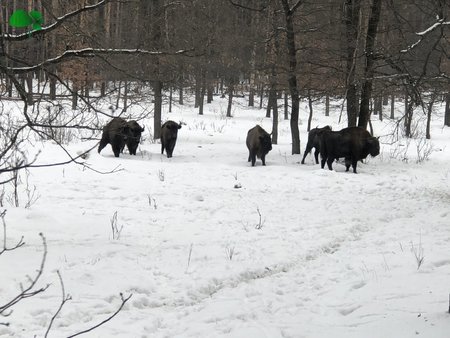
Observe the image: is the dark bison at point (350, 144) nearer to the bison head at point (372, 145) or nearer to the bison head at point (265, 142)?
the bison head at point (372, 145)

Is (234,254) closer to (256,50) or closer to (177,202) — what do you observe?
(177,202)

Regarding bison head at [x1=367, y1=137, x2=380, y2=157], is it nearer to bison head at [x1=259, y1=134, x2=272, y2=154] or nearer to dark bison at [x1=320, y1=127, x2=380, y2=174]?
dark bison at [x1=320, y1=127, x2=380, y2=174]

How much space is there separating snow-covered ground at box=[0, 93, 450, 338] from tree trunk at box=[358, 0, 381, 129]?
2.35 m

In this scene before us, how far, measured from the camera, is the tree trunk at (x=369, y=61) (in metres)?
8.75

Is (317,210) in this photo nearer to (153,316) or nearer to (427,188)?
(427,188)

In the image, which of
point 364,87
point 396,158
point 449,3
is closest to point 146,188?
point 364,87

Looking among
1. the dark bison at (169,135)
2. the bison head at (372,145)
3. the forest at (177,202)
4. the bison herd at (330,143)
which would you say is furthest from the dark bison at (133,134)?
the bison head at (372,145)

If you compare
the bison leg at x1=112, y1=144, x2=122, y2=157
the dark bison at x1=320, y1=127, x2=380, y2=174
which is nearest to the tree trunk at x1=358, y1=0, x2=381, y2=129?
the dark bison at x1=320, y1=127, x2=380, y2=174

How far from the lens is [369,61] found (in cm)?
903

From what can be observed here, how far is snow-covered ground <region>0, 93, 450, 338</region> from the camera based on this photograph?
4.56 meters

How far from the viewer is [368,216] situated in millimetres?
8930

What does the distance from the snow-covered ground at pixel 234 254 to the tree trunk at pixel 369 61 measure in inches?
92.4

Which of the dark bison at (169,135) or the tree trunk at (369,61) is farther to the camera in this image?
the dark bison at (169,135)

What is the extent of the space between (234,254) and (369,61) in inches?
198
